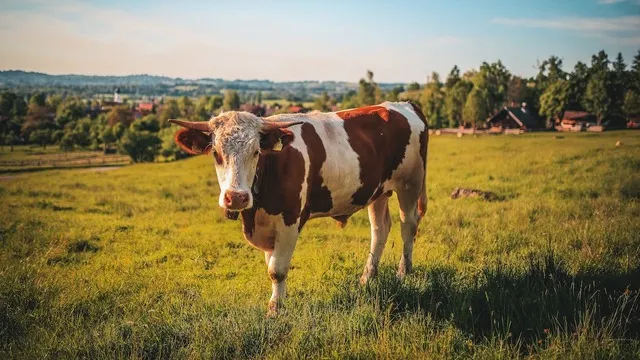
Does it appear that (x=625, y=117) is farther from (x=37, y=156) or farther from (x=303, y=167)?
(x=37, y=156)

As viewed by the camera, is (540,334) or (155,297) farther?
(155,297)

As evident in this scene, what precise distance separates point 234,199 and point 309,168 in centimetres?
135

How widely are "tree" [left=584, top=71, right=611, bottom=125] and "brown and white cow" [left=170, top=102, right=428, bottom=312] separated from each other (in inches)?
2591

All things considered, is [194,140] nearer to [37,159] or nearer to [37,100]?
[37,159]

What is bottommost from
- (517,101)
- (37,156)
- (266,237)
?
(37,156)

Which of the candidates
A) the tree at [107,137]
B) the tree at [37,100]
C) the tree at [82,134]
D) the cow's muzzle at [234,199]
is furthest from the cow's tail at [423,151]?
the tree at [37,100]

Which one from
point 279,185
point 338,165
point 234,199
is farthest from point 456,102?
point 234,199

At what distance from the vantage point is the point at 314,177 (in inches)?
221

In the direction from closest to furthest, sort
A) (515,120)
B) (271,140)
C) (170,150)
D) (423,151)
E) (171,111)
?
(271,140), (423,151), (515,120), (170,150), (171,111)

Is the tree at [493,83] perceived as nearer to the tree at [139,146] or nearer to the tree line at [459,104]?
the tree line at [459,104]

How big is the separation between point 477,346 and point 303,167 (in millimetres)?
2693

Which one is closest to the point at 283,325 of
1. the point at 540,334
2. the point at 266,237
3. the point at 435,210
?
the point at 266,237

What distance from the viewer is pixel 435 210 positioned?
39.2ft

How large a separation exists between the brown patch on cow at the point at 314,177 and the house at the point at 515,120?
64064 mm
